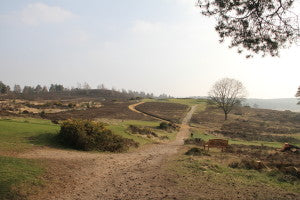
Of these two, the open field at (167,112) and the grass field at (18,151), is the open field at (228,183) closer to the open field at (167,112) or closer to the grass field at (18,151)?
the grass field at (18,151)

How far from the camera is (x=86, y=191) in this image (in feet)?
25.0

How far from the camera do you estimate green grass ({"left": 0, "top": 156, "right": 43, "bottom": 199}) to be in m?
6.70

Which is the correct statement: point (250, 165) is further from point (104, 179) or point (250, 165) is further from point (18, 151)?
point (18, 151)

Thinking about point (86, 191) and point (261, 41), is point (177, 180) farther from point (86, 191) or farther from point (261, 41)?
point (261, 41)

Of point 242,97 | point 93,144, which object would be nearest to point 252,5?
point 93,144

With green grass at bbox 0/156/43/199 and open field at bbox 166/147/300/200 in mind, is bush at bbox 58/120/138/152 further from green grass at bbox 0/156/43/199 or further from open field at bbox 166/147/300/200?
open field at bbox 166/147/300/200

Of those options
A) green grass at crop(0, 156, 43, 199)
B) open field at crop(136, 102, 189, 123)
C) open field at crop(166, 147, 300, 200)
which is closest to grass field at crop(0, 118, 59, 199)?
green grass at crop(0, 156, 43, 199)

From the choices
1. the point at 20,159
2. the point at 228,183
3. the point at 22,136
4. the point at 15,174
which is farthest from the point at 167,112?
the point at 15,174

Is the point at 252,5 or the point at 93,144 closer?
the point at 252,5

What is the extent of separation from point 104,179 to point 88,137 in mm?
6237

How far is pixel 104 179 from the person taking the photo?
8992 millimetres

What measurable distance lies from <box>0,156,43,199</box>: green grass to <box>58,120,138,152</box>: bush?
16.5 feet

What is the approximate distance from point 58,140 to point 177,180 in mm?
9272

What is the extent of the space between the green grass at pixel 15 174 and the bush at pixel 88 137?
5.04 metres
